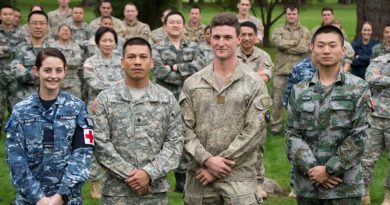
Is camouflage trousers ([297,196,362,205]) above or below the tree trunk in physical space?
below

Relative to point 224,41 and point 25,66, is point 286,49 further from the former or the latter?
point 224,41

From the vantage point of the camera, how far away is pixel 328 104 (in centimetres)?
496

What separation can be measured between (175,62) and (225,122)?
3.37 metres

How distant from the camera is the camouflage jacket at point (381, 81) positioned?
742cm

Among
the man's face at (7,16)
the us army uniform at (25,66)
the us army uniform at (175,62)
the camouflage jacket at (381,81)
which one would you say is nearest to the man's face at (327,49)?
the camouflage jacket at (381,81)

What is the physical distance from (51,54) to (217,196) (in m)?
1.56

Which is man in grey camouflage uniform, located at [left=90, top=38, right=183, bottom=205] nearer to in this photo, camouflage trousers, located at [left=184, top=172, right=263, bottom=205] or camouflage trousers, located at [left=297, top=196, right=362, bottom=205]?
camouflage trousers, located at [left=184, top=172, right=263, bottom=205]

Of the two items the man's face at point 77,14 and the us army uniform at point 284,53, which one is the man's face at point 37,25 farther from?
the us army uniform at point 284,53

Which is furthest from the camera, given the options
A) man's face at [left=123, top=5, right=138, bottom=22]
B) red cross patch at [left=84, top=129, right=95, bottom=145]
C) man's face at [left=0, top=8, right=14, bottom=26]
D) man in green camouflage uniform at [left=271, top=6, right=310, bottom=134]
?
man's face at [left=123, top=5, right=138, bottom=22]

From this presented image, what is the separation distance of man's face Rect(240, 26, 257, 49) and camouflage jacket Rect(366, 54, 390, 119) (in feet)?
4.22

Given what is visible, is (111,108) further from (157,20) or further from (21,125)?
(157,20)

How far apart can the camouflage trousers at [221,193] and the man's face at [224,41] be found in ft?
2.99

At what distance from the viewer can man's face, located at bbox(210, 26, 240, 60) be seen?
502 cm

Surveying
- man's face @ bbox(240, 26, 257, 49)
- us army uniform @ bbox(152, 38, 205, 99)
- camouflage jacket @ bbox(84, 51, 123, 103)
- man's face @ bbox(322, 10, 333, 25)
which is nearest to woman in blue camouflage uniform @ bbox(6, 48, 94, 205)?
camouflage jacket @ bbox(84, 51, 123, 103)
